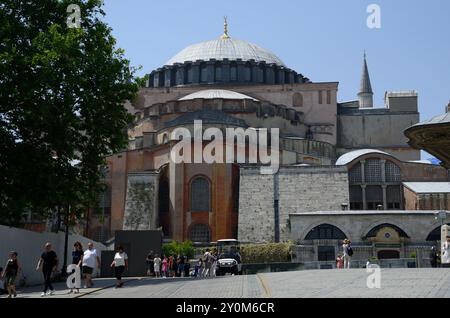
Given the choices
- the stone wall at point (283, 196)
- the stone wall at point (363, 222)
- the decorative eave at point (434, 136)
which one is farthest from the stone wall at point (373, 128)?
the decorative eave at point (434, 136)

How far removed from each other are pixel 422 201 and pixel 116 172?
1940 cm

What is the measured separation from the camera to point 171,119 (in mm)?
47344

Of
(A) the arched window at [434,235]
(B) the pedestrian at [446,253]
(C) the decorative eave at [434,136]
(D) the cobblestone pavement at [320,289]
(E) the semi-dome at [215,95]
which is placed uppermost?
(E) the semi-dome at [215,95]

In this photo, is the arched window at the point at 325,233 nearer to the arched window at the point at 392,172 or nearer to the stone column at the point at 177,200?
the stone column at the point at 177,200

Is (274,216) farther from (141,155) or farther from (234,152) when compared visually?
(141,155)

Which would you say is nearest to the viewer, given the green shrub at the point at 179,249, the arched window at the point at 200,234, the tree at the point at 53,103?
the tree at the point at 53,103

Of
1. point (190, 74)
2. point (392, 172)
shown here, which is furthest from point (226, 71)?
point (392, 172)

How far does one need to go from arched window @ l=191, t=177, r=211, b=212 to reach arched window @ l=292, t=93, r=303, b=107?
53.8 ft

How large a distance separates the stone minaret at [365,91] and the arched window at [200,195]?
27.4 metres

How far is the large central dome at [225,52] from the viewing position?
184 ft

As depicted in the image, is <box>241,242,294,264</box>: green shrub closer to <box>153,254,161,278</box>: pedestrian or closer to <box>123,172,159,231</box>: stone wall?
<box>123,172,159,231</box>: stone wall

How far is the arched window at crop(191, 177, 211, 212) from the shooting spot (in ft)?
126

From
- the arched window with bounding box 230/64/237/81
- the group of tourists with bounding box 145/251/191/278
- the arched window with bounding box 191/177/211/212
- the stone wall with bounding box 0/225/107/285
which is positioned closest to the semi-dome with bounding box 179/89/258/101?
the arched window with bounding box 230/64/237/81

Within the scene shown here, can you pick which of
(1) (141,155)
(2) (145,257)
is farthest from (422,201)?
(2) (145,257)
